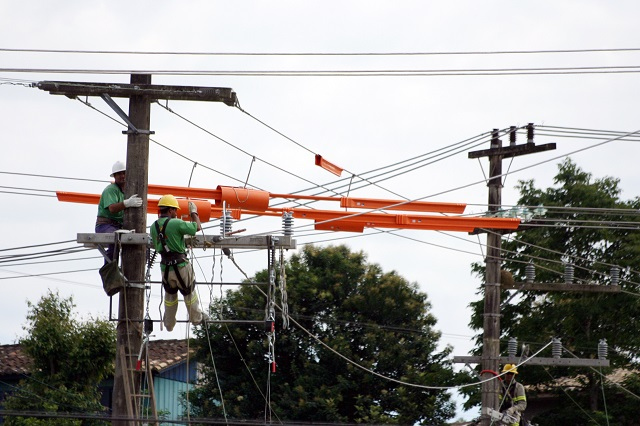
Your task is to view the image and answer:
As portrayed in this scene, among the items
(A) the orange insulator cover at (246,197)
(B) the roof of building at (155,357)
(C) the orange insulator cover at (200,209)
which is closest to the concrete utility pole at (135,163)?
(C) the orange insulator cover at (200,209)

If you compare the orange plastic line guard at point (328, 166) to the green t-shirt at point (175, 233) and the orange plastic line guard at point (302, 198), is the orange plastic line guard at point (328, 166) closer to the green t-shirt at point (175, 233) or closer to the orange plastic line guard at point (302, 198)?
the orange plastic line guard at point (302, 198)

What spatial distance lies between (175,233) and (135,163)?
94cm

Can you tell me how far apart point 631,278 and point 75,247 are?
14676 millimetres

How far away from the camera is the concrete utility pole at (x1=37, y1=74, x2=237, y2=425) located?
1219 cm

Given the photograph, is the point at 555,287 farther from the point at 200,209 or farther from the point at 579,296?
the point at 200,209

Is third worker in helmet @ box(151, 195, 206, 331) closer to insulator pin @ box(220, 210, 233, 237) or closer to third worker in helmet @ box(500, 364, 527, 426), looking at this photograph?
insulator pin @ box(220, 210, 233, 237)

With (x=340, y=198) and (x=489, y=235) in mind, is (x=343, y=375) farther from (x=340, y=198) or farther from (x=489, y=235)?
(x=340, y=198)

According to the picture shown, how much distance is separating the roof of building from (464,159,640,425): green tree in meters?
8.41

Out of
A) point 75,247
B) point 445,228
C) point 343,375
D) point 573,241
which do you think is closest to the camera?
point 75,247

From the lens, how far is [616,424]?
2545cm

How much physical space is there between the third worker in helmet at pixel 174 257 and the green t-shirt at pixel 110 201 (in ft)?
2.47

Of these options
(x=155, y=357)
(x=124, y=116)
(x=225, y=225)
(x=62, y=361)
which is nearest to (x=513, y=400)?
(x=225, y=225)

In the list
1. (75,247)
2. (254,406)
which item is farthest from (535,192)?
(75,247)

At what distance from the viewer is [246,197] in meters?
14.9
